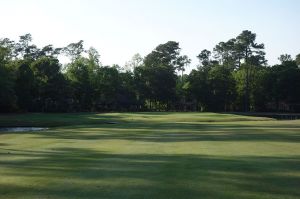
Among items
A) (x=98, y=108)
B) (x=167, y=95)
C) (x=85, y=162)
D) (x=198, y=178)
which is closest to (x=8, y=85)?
(x=98, y=108)

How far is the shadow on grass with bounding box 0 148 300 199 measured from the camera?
11523mm

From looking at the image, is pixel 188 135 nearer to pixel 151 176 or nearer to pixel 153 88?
pixel 151 176

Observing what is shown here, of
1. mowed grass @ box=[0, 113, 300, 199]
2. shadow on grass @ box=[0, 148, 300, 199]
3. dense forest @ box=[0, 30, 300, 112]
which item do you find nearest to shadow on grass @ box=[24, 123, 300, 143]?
mowed grass @ box=[0, 113, 300, 199]

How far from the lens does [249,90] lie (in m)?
131

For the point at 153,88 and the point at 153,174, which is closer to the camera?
the point at 153,174

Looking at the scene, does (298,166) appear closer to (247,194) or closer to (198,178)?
(198,178)

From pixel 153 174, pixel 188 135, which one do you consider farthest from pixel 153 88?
pixel 153 174

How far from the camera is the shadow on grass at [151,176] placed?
1152 centimetres

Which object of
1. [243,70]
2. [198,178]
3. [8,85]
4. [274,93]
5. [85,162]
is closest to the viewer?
[198,178]

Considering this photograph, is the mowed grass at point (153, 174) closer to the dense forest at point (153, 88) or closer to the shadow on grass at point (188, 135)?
the shadow on grass at point (188, 135)

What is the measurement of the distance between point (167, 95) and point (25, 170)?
11528 cm

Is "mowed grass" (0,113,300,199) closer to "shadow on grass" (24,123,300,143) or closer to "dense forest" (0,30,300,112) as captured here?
"shadow on grass" (24,123,300,143)

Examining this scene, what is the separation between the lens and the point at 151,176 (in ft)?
45.3

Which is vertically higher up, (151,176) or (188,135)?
(188,135)
